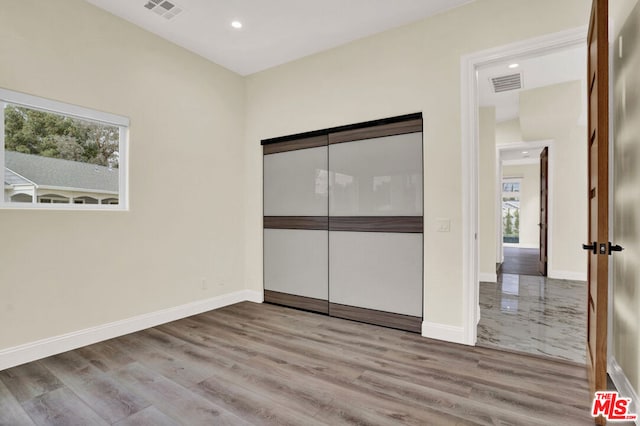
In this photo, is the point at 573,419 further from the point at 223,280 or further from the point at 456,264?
the point at 223,280

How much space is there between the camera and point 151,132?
349 centimetres

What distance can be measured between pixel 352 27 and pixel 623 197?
8.93 feet

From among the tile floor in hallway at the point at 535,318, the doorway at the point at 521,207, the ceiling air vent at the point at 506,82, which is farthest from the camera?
the doorway at the point at 521,207

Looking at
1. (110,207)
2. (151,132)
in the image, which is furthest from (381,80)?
(110,207)

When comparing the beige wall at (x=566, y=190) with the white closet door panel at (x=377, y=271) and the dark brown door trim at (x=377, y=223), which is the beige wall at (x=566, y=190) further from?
the white closet door panel at (x=377, y=271)

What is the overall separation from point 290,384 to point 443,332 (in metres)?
1.55

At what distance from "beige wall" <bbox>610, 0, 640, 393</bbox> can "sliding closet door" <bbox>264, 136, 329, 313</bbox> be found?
2518 millimetres

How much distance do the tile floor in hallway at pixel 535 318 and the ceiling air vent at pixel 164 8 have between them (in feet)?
13.6

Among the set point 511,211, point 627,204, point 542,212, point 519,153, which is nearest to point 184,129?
point 627,204

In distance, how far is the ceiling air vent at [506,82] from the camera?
15.1ft

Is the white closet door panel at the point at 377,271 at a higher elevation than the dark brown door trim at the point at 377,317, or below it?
higher

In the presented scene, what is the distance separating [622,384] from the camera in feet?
6.79

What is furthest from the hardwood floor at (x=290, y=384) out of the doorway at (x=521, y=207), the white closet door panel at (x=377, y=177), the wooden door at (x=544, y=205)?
the doorway at (x=521, y=207)

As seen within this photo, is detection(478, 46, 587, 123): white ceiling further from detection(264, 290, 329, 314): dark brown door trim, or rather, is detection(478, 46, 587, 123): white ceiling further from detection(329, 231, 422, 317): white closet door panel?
detection(264, 290, 329, 314): dark brown door trim
